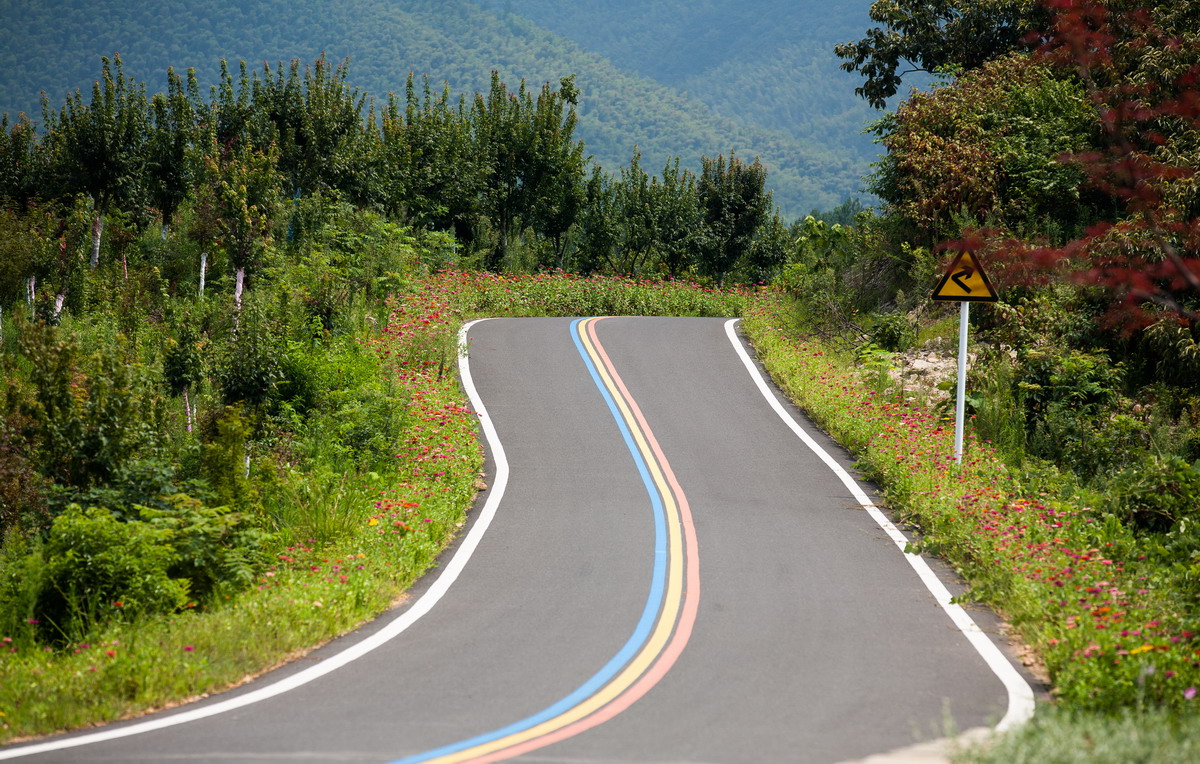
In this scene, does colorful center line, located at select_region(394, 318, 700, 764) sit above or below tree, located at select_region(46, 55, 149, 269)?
below

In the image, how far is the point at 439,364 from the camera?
18406 millimetres

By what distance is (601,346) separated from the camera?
21641mm

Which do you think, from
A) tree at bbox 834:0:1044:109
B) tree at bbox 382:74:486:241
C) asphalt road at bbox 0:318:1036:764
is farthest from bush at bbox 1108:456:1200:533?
tree at bbox 382:74:486:241

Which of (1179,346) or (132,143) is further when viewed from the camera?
(132,143)

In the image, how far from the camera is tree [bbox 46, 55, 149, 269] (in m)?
32.9

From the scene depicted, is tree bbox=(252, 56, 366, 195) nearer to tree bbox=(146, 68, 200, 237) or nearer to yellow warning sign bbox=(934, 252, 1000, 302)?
tree bbox=(146, 68, 200, 237)

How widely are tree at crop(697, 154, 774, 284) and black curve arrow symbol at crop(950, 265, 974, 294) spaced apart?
34.9m

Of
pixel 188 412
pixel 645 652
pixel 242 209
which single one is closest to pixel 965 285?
pixel 645 652

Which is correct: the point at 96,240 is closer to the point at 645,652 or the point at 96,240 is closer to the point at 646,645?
the point at 646,645

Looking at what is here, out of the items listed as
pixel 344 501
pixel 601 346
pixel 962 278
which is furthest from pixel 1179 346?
pixel 344 501

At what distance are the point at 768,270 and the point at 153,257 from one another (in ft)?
90.6

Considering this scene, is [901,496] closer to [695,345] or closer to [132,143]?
[695,345]

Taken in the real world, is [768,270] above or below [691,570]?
above

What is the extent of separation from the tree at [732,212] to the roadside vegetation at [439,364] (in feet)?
35.6
